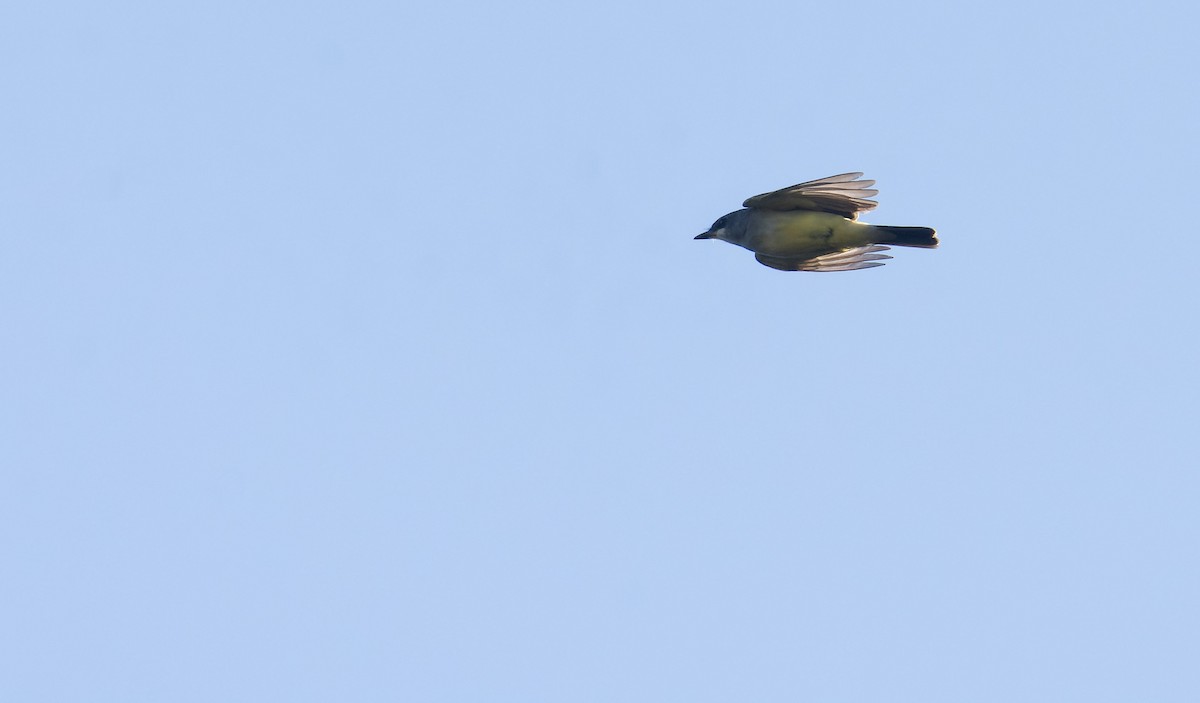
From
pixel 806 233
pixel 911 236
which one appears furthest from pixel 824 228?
pixel 911 236

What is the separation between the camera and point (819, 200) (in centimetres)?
2042

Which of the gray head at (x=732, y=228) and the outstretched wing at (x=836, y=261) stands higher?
the gray head at (x=732, y=228)

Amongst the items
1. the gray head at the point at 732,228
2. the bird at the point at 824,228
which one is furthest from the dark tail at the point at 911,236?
the gray head at the point at 732,228

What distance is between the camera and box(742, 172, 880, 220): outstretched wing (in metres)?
20.1

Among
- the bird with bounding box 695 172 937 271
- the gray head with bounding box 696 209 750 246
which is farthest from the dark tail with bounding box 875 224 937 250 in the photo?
the gray head with bounding box 696 209 750 246

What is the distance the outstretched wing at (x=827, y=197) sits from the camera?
2012cm

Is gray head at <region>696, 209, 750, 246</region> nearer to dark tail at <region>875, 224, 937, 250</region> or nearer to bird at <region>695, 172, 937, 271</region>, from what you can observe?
bird at <region>695, 172, 937, 271</region>

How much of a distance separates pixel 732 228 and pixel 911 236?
2264mm

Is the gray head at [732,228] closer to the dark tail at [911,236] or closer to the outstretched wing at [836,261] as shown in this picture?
the outstretched wing at [836,261]

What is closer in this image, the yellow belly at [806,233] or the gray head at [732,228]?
the yellow belly at [806,233]

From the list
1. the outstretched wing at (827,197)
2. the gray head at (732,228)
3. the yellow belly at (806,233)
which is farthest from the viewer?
the gray head at (732,228)

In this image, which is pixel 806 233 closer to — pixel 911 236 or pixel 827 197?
pixel 827 197

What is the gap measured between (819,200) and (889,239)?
928mm

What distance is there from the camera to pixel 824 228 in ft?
67.1
